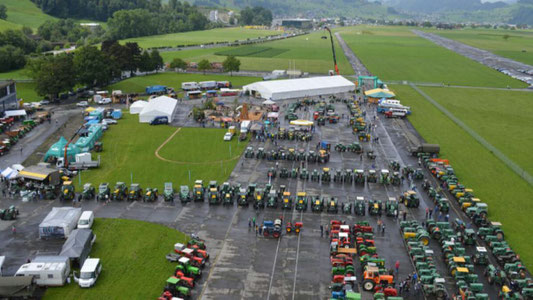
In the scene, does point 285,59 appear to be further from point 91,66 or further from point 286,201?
point 286,201

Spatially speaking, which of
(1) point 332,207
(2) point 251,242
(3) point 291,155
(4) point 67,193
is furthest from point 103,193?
(3) point 291,155

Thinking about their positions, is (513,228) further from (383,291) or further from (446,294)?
(383,291)

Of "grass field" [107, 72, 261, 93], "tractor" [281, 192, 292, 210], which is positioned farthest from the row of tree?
"tractor" [281, 192, 292, 210]

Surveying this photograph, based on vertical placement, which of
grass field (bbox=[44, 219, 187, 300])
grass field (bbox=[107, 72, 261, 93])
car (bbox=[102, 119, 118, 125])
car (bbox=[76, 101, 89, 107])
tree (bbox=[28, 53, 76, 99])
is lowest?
grass field (bbox=[44, 219, 187, 300])

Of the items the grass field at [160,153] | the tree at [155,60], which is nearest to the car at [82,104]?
the grass field at [160,153]

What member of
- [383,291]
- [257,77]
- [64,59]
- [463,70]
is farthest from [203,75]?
[383,291]

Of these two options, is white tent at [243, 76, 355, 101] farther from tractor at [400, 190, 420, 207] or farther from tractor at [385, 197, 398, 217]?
tractor at [385, 197, 398, 217]
